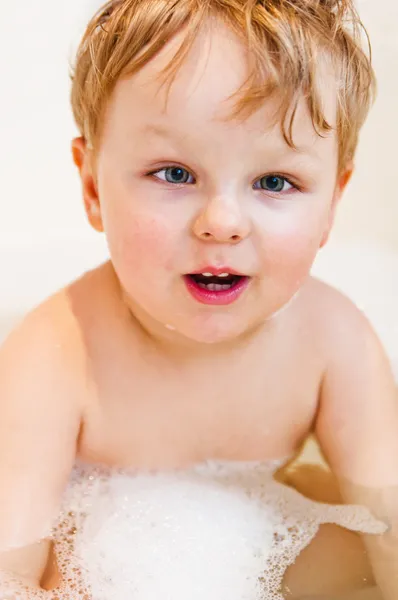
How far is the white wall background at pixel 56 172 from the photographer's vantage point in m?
1.61

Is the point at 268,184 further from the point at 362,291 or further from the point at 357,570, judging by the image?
the point at 362,291

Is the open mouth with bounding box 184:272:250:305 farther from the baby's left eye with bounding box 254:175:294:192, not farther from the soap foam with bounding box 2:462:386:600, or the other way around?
the soap foam with bounding box 2:462:386:600

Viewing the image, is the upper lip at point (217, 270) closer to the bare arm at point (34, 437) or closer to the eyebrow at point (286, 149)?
the eyebrow at point (286, 149)

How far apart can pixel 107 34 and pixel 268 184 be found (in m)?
0.22

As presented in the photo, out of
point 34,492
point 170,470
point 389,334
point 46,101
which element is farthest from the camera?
point 46,101

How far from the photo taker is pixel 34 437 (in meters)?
0.91

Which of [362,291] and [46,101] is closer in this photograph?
[362,291]

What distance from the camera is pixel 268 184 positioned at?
0.80 m

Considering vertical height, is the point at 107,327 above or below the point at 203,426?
above

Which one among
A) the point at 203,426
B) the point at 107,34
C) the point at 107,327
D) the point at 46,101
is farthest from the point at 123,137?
the point at 46,101

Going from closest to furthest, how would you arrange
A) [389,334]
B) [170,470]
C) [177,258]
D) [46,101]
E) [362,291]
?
[177,258] → [170,470] → [389,334] → [362,291] → [46,101]

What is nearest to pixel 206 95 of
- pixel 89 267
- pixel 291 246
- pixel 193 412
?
pixel 291 246

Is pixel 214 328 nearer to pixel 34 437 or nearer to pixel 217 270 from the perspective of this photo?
pixel 217 270

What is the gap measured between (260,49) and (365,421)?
0.44m
